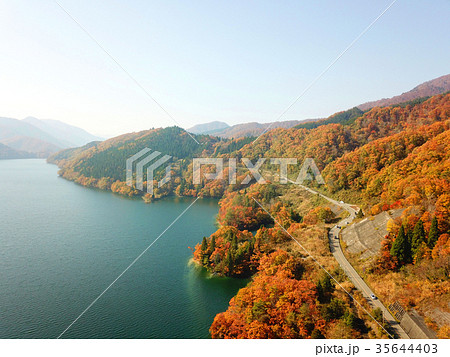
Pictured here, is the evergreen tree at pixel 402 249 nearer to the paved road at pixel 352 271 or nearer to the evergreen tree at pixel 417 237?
the evergreen tree at pixel 417 237

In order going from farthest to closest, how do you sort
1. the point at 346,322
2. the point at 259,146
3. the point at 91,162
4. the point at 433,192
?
1. the point at 91,162
2. the point at 259,146
3. the point at 433,192
4. the point at 346,322

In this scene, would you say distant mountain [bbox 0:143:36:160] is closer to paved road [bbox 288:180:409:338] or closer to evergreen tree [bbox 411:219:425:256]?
paved road [bbox 288:180:409:338]

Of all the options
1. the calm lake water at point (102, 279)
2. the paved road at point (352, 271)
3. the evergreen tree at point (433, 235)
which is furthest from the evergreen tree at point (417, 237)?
the calm lake water at point (102, 279)

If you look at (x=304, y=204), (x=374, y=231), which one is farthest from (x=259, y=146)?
(x=374, y=231)

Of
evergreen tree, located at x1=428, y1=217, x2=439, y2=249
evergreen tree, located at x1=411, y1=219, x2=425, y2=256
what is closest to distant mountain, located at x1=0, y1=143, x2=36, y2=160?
evergreen tree, located at x1=411, y1=219, x2=425, y2=256

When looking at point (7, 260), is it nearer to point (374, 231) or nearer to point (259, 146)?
point (374, 231)

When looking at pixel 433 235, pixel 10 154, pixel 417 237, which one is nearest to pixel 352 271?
pixel 417 237

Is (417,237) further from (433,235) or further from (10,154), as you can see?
(10,154)

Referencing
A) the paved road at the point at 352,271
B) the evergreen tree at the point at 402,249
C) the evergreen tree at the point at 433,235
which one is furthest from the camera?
the evergreen tree at the point at 402,249
